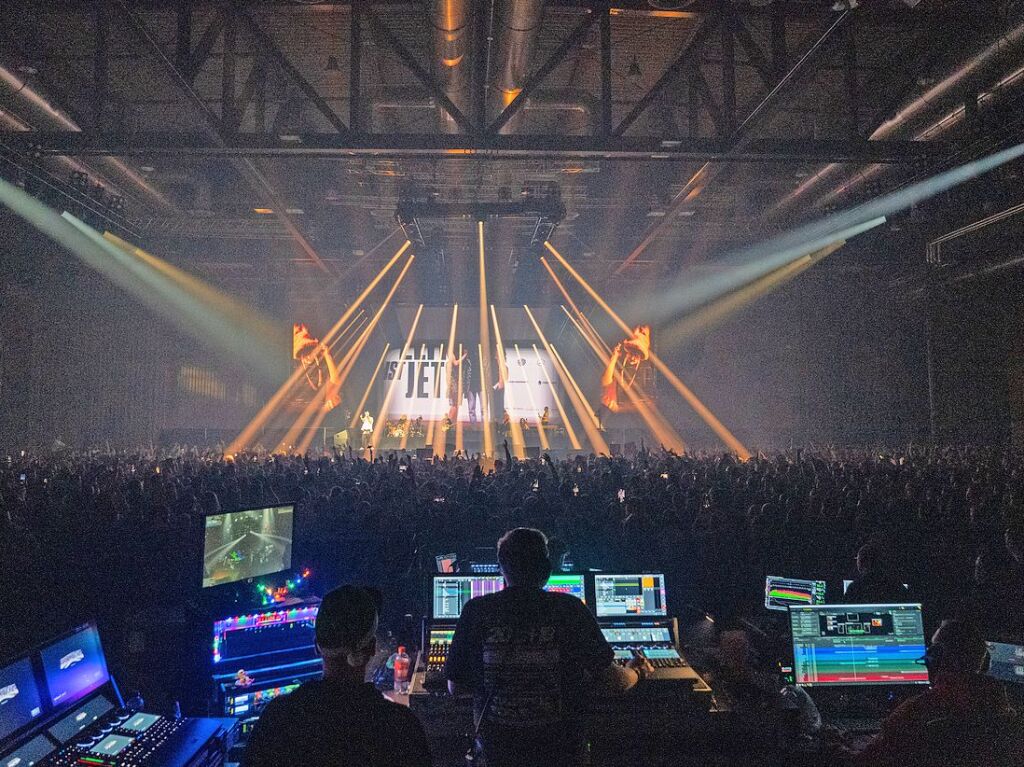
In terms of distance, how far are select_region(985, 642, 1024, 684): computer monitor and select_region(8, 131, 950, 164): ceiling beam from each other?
440cm

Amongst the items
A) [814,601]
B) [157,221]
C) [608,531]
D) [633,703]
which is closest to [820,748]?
[633,703]

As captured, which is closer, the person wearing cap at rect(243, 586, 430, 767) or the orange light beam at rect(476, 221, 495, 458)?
the person wearing cap at rect(243, 586, 430, 767)

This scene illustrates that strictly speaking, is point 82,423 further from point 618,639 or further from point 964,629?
point 964,629

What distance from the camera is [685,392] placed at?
1983 cm

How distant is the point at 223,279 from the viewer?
737 inches

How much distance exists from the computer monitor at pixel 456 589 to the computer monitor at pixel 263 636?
26.6 inches

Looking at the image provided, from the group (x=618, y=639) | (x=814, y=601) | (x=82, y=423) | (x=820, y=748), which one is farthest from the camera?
(x=82, y=423)

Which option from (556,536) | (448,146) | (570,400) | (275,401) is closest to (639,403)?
(570,400)

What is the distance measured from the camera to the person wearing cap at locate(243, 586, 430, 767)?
5.64 ft

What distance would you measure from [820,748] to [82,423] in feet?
56.8

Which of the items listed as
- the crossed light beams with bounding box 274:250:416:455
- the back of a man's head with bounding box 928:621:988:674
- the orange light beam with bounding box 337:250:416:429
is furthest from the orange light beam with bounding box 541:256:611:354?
the back of a man's head with bounding box 928:621:988:674

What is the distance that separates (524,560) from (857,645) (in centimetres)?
205

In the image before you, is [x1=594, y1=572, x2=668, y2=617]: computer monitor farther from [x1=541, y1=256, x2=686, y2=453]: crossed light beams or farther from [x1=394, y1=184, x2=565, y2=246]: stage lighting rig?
[x1=541, y1=256, x2=686, y2=453]: crossed light beams

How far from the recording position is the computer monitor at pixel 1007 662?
329 centimetres
